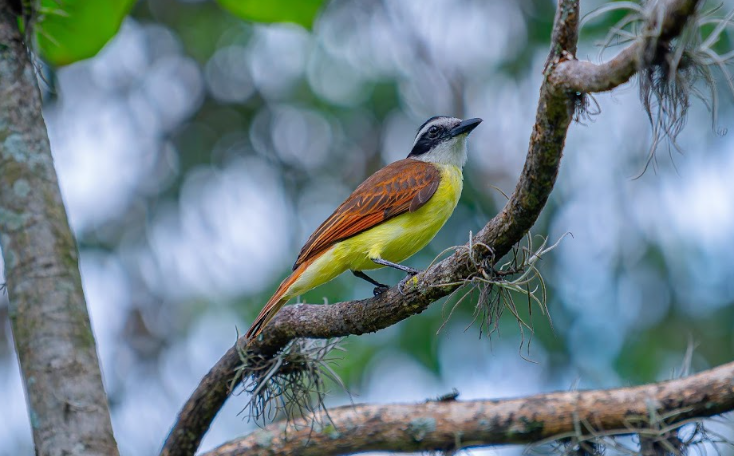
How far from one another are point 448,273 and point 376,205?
181 centimetres

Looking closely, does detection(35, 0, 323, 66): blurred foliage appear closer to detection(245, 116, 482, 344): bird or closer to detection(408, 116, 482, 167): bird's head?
detection(245, 116, 482, 344): bird

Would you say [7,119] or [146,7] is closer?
[7,119]

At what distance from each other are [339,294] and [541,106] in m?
5.26

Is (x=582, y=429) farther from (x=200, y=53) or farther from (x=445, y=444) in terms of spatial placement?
(x=200, y=53)

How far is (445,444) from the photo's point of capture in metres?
3.89

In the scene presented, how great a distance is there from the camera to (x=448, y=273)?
3.57m

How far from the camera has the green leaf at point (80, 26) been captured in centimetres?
340

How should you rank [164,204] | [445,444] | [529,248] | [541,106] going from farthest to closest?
[164,204] → [445,444] → [529,248] → [541,106]

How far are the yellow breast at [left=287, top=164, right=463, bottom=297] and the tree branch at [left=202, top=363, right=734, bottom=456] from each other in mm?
1063

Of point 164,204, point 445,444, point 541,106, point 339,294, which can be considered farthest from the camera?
point 164,204

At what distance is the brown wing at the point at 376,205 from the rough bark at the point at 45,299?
8.25 feet

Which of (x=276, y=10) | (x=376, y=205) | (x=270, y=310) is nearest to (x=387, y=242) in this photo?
(x=376, y=205)

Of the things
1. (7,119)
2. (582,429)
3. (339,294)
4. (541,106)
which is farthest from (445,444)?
(339,294)

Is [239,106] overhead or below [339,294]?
overhead
